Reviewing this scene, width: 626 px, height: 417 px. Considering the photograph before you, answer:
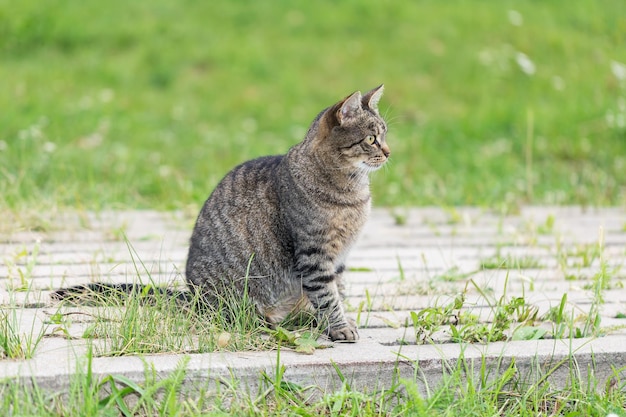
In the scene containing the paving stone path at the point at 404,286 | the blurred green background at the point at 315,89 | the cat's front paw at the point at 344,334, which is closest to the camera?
the paving stone path at the point at 404,286

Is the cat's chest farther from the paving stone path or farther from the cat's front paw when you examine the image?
the cat's front paw

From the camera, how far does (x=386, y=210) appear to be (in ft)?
19.5

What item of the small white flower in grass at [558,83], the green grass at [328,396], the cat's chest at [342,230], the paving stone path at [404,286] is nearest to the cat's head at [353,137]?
the cat's chest at [342,230]

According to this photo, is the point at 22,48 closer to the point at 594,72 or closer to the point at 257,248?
the point at 594,72

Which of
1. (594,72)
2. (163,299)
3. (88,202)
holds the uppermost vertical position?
(594,72)

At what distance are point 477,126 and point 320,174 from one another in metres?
5.56

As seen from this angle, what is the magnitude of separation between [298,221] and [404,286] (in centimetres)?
69

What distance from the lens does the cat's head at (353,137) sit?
345cm

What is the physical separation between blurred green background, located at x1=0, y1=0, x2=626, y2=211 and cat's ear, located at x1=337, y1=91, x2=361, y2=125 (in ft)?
7.97

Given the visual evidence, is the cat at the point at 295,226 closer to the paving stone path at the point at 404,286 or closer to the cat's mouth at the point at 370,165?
the cat's mouth at the point at 370,165

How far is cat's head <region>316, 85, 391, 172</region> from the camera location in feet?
11.3

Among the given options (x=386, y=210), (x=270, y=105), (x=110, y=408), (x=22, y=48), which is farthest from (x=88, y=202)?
(x=22, y=48)

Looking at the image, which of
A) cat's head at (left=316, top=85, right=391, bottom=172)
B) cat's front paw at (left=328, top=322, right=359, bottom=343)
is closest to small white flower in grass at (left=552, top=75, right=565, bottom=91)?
cat's head at (left=316, top=85, right=391, bottom=172)

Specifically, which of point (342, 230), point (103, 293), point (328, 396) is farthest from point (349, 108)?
point (328, 396)
